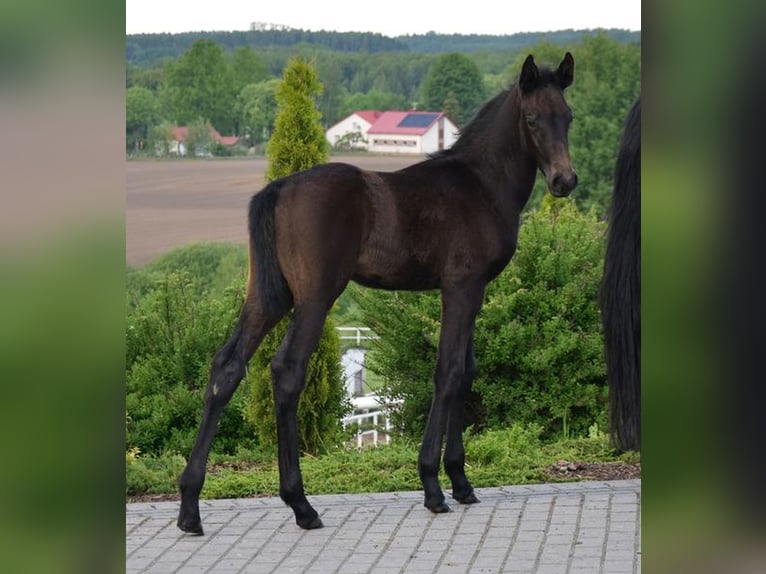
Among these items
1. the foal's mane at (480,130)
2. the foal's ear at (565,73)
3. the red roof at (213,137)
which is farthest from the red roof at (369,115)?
the foal's ear at (565,73)

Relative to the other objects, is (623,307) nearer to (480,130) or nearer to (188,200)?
(480,130)

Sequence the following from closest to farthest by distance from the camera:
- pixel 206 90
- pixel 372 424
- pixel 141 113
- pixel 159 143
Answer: pixel 372 424 < pixel 159 143 < pixel 141 113 < pixel 206 90

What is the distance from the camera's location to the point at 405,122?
26.9 m

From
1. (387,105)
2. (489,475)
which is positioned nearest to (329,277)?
(489,475)

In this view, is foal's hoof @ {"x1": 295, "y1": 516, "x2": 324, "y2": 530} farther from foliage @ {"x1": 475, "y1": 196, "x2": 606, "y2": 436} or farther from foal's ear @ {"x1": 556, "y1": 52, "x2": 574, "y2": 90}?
foliage @ {"x1": 475, "y1": 196, "x2": 606, "y2": 436}

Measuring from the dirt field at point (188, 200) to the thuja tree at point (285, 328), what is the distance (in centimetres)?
1774

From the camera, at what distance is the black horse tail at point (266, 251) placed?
5504 millimetres

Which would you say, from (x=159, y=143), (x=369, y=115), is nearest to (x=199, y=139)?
(x=159, y=143)

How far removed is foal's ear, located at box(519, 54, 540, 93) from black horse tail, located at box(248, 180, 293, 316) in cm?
120

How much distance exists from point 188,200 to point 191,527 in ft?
68.2

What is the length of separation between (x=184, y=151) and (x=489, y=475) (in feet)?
70.2
